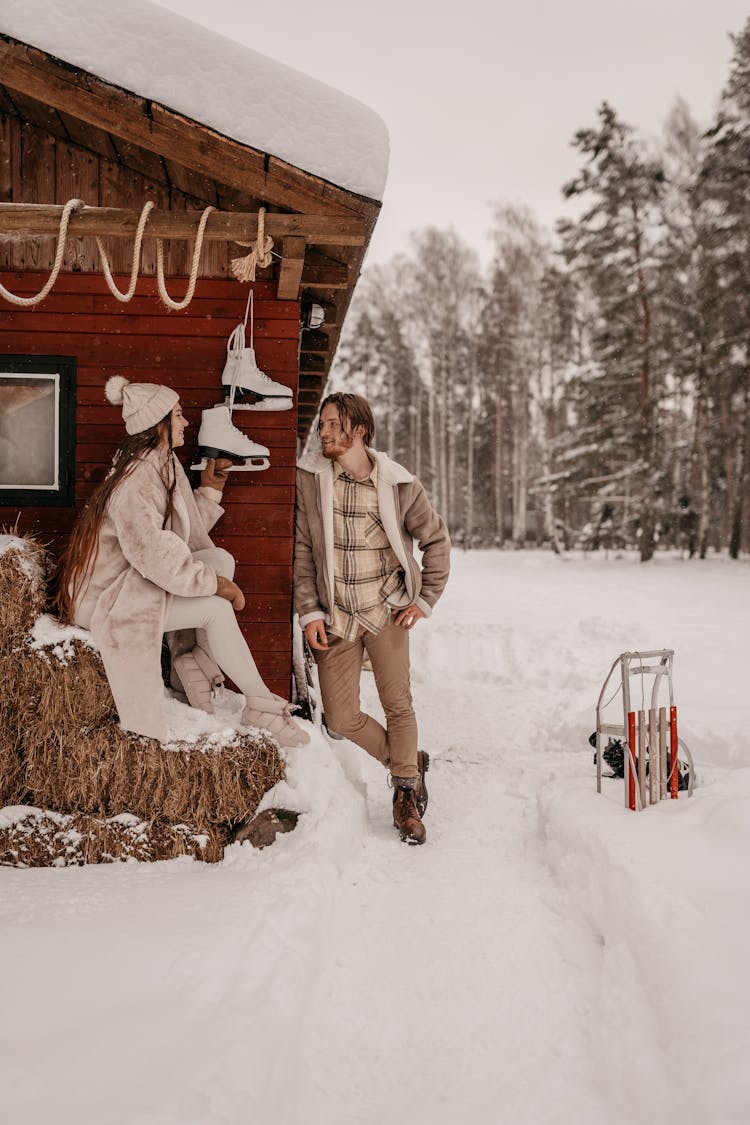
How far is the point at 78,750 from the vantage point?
10.9 feet

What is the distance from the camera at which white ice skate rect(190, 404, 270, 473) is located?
419 centimetres

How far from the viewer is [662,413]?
20.3 metres

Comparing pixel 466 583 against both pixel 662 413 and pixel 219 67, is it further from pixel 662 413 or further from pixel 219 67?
pixel 219 67

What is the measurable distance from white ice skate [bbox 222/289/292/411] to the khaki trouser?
1.44 meters

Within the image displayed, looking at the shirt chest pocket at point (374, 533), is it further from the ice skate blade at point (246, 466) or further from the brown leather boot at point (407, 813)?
the brown leather boot at point (407, 813)

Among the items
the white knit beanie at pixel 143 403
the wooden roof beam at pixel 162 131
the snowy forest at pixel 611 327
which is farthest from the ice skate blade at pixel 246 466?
the snowy forest at pixel 611 327

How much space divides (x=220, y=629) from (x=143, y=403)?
3.70ft

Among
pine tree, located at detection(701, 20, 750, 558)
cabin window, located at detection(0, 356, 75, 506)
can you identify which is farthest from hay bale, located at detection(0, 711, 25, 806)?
pine tree, located at detection(701, 20, 750, 558)

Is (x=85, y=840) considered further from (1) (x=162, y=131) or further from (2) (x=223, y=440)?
(1) (x=162, y=131)

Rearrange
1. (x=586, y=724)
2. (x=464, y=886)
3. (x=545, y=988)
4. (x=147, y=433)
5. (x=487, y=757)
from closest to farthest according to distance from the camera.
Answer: (x=545, y=988) → (x=464, y=886) → (x=147, y=433) → (x=487, y=757) → (x=586, y=724)

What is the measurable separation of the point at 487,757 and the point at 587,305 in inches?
944

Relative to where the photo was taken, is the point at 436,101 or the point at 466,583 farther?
the point at 436,101

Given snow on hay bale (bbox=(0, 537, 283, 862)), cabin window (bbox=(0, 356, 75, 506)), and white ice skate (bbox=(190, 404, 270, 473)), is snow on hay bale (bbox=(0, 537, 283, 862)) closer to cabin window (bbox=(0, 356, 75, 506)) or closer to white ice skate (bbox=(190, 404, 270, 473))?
white ice skate (bbox=(190, 404, 270, 473))

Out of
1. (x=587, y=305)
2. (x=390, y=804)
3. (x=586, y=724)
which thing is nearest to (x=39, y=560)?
(x=390, y=804)
